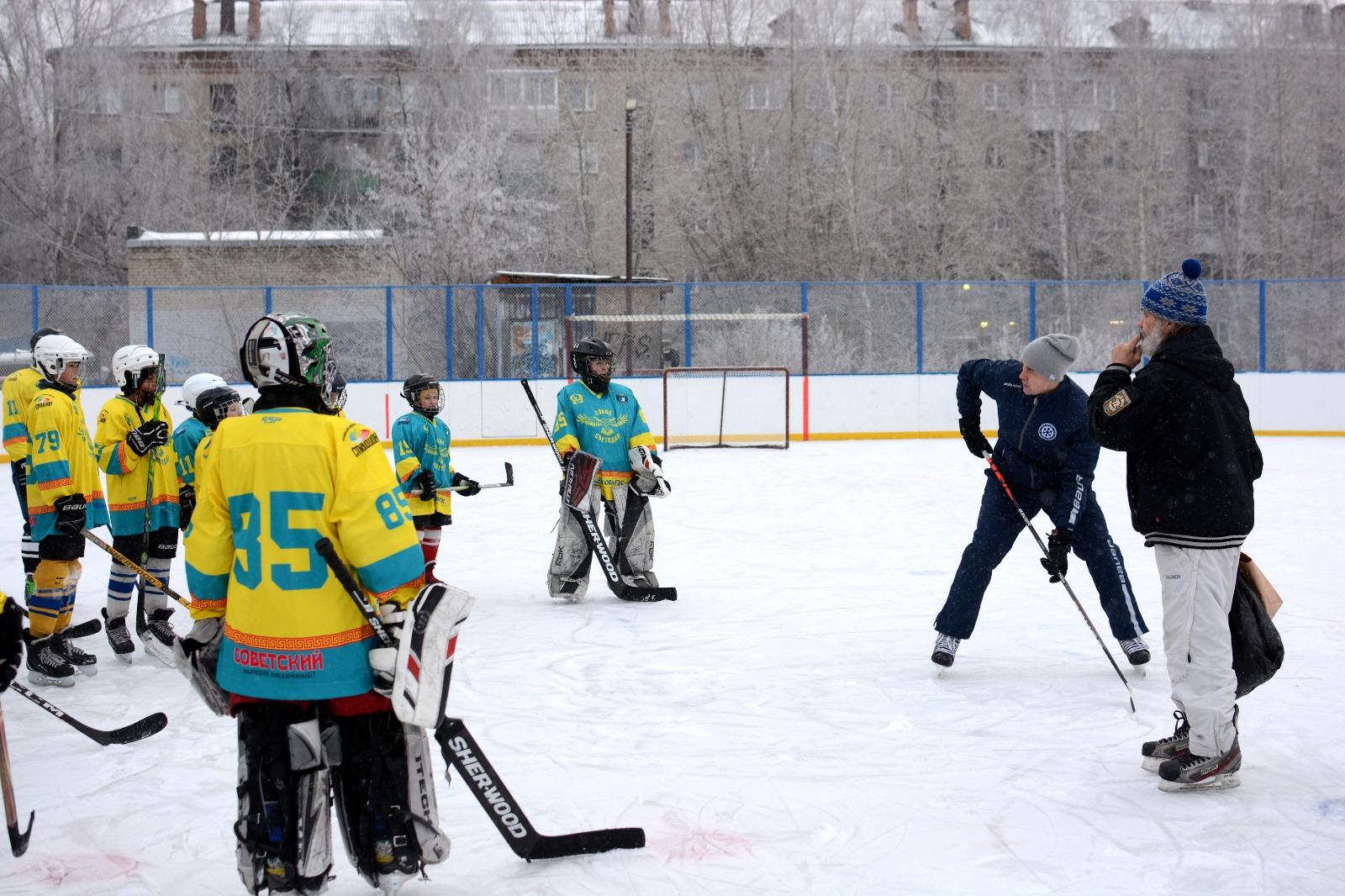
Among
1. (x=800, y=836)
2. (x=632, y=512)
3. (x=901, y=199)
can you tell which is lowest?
(x=800, y=836)

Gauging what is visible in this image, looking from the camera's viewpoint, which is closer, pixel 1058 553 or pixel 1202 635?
pixel 1202 635

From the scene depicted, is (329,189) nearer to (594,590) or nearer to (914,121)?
(914,121)

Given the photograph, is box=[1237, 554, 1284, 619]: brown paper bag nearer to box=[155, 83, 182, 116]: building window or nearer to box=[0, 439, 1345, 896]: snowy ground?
box=[0, 439, 1345, 896]: snowy ground

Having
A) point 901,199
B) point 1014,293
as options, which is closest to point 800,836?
point 1014,293

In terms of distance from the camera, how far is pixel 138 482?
17.6 ft

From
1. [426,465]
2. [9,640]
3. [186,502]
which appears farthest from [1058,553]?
[186,502]

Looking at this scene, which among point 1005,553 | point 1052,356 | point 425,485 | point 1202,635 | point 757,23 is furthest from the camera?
point 757,23

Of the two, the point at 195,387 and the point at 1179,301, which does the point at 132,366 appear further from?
the point at 1179,301

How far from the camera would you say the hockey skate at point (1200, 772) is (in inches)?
139

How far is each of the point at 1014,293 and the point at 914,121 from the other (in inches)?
507

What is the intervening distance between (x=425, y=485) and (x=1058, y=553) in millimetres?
3153

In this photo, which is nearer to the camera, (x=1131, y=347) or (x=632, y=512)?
(x=1131, y=347)

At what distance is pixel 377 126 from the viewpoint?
32.4 meters

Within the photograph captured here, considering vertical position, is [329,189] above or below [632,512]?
above
